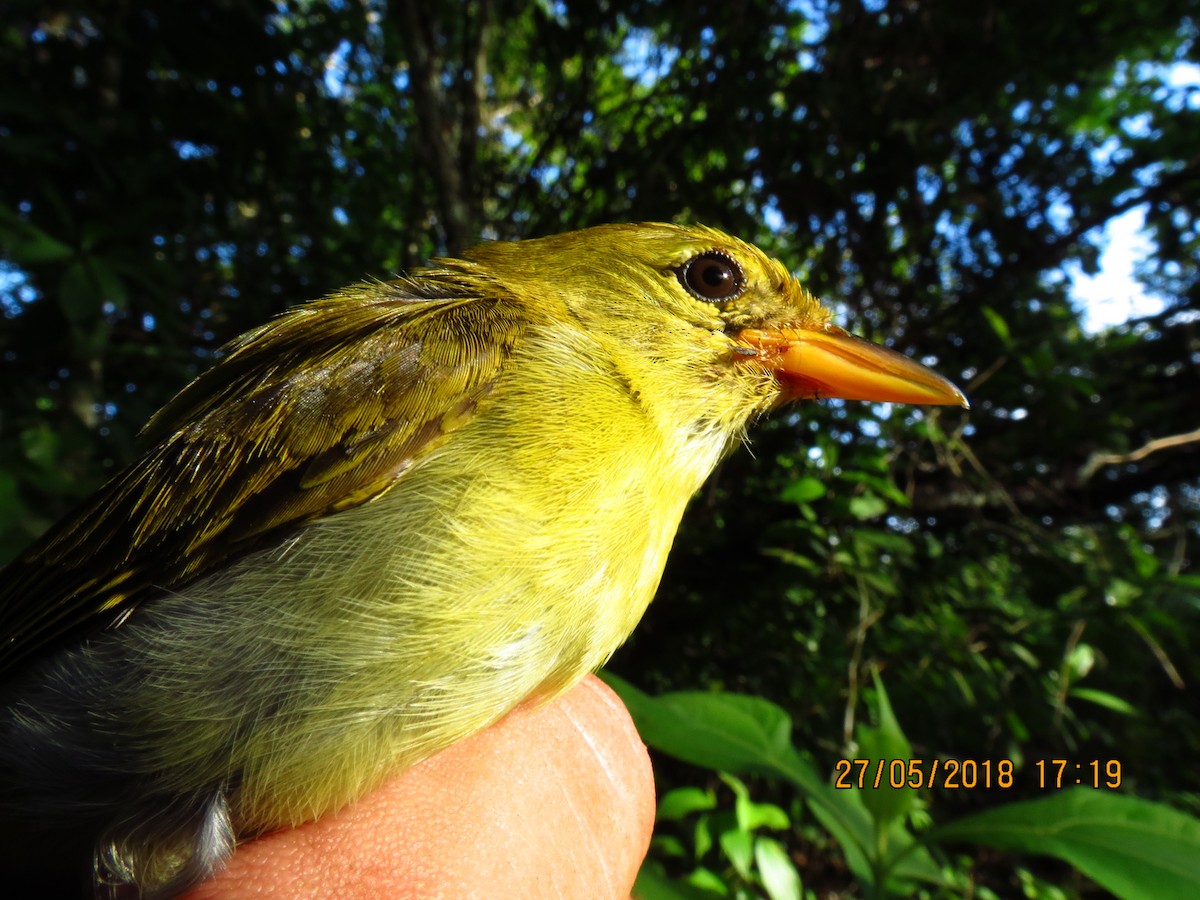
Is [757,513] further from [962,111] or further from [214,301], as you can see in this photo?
[214,301]

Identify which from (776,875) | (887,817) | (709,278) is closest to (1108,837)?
(887,817)

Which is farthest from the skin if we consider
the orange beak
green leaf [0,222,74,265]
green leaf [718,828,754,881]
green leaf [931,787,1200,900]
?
green leaf [0,222,74,265]

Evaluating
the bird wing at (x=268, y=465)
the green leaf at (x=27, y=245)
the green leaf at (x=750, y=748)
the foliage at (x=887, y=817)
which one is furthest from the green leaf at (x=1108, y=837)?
the green leaf at (x=27, y=245)

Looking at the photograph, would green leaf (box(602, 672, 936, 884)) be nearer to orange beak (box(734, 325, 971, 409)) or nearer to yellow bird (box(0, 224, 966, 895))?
yellow bird (box(0, 224, 966, 895))

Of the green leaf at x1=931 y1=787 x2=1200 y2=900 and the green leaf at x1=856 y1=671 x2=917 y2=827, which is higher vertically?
the green leaf at x1=931 y1=787 x2=1200 y2=900

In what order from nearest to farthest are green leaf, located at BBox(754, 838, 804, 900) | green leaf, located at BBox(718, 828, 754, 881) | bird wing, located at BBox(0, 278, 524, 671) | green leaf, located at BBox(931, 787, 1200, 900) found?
bird wing, located at BBox(0, 278, 524, 671), green leaf, located at BBox(931, 787, 1200, 900), green leaf, located at BBox(754, 838, 804, 900), green leaf, located at BBox(718, 828, 754, 881)
